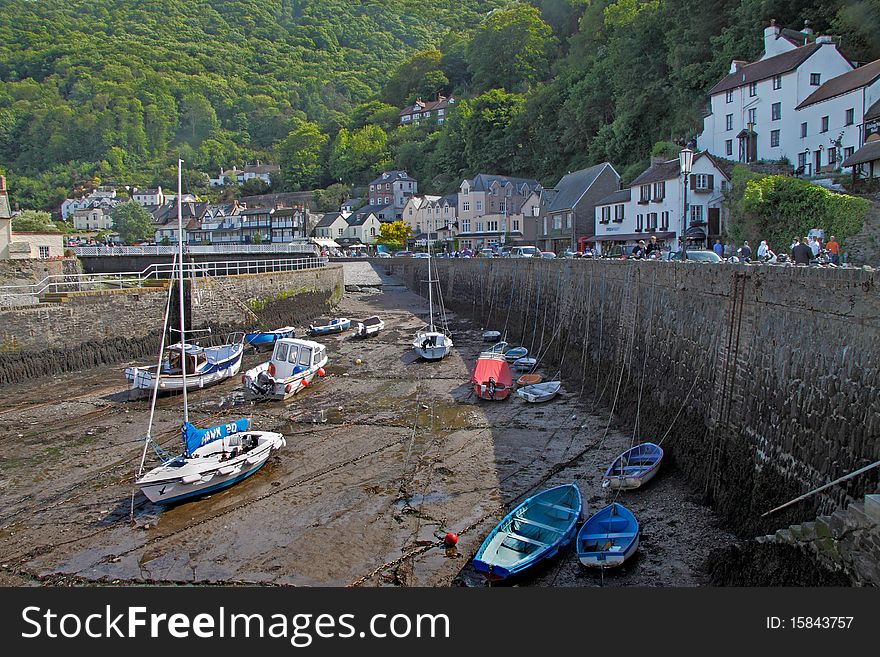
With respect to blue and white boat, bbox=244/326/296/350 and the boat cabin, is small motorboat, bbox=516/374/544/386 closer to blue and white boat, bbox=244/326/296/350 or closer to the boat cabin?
the boat cabin

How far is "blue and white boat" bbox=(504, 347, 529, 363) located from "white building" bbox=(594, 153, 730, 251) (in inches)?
452

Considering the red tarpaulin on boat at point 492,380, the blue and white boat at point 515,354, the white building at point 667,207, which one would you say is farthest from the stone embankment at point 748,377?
the white building at point 667,207

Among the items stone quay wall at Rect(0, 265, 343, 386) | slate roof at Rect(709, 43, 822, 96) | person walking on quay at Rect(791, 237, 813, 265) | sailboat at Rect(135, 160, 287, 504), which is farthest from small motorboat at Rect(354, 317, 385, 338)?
slate roof at Rect(709, 43, 822, 96)

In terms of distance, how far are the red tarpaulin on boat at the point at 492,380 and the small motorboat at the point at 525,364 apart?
2598 millimetres

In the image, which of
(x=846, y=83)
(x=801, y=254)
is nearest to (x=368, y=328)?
(x=801, y=254)

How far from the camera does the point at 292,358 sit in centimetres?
2470

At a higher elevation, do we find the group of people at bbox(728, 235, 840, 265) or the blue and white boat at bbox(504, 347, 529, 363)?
the group of people at bbox(728, 235, 840, 265)

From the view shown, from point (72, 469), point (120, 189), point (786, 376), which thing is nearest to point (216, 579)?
point (72, 469)

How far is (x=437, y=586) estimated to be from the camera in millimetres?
10859

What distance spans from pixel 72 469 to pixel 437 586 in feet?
34.2

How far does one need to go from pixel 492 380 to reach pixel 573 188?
1496 inches

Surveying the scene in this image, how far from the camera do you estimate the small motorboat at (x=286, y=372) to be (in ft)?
75.0

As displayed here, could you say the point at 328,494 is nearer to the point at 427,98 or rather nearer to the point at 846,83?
the point at 846,83

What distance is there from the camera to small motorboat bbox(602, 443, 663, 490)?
1416 centimetres
